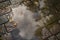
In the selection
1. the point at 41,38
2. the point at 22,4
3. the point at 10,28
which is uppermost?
the point at 22,4

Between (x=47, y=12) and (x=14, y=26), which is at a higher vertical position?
(x=47, y=12)

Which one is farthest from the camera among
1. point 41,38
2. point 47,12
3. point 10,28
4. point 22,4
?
point 22,4

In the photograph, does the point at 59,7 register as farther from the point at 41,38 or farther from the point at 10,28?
the point at 10,28

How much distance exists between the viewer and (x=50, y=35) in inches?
110

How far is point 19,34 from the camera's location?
286cm

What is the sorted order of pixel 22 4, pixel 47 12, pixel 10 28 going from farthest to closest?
pixel 22 4 < pixel 47 12 < pixel 10 28

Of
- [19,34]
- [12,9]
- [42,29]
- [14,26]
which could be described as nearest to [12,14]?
[12,9]

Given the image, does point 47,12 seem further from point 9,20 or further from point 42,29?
point 9,20

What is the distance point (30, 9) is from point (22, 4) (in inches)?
11.1

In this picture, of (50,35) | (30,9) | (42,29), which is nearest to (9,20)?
(30,9)

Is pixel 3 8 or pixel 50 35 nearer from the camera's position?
pixel 50 35

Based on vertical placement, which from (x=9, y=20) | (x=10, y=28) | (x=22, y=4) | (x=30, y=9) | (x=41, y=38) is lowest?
(x=41, y=38)

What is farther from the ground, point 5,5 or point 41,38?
point 5,5

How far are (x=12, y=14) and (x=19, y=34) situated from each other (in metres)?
0.63
